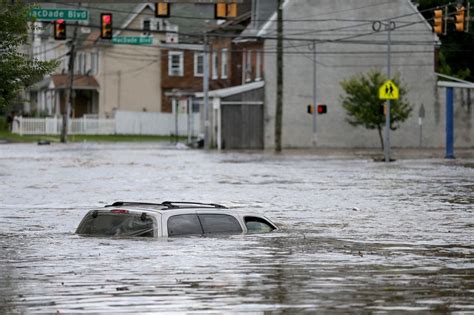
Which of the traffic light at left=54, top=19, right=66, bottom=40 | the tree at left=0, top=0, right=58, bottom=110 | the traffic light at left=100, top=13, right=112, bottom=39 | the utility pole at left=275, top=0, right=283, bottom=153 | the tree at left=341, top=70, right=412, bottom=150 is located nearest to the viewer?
the tree at left=0, top=0, right=58, bottom=110

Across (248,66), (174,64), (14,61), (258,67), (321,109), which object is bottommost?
(321,109)

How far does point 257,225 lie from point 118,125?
70813mm

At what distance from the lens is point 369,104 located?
6538cm

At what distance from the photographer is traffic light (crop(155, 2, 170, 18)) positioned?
132ft

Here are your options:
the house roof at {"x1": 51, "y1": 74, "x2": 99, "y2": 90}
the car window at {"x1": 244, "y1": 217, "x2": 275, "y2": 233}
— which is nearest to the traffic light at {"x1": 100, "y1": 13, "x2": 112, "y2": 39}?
the car window at {"x1": 244, "y1": 217, "x2": 275, "y2": 233}

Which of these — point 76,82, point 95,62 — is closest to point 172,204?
point 95,62

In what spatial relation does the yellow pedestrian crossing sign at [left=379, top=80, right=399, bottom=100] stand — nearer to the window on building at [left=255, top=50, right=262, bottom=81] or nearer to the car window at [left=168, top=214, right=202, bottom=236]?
the window on building at [left=255, top=50, right=262, bottom=81]

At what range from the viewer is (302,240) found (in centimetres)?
2073

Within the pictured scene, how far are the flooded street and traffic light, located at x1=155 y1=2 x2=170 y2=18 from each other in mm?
5163

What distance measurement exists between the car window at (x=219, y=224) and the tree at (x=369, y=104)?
45.2 metres

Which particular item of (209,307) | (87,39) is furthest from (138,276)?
(87,39)

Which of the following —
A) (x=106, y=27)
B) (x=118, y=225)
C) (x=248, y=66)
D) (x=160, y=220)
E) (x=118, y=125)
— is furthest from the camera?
(x=118, y=125)

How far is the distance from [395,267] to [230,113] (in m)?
53.5

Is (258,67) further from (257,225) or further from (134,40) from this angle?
(257,225)
